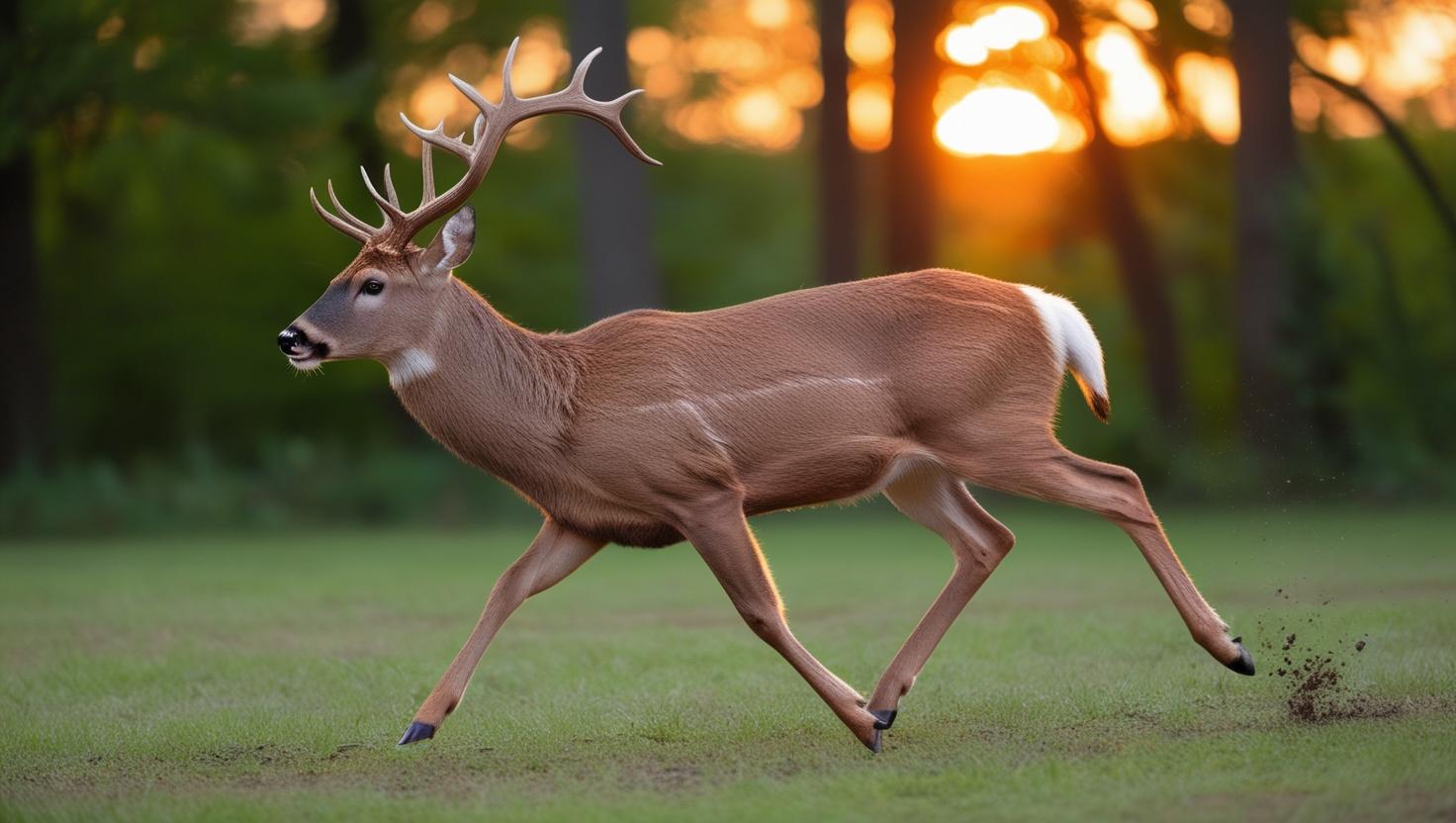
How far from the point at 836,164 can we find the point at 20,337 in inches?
425

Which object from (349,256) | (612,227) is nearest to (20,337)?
(612,227)

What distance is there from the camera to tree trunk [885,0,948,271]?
76.7ft

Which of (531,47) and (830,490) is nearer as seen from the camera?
(830,490)

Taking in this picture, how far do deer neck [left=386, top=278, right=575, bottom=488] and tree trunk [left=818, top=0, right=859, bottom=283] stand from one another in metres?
17.2

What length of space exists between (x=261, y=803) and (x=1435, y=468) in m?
16.2

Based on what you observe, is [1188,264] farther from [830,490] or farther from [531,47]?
[830,490]

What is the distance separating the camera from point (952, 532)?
741cm

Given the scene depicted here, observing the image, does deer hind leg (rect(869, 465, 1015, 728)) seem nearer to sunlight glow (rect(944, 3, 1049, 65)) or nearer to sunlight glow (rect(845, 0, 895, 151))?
sunlight glow (rect(944, 3, 1049, 65))

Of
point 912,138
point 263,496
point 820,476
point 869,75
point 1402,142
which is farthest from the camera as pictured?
point 869,75

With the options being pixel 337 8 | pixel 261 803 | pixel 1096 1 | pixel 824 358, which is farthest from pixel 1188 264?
pixel 261 803

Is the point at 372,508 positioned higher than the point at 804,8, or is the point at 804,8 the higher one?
the point at 804,8

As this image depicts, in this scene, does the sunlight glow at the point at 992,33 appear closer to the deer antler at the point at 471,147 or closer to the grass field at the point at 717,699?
the grass field at the point at 717,699

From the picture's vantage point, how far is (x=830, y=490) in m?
6.99

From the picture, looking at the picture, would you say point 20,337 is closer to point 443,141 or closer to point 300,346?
point 443,141
